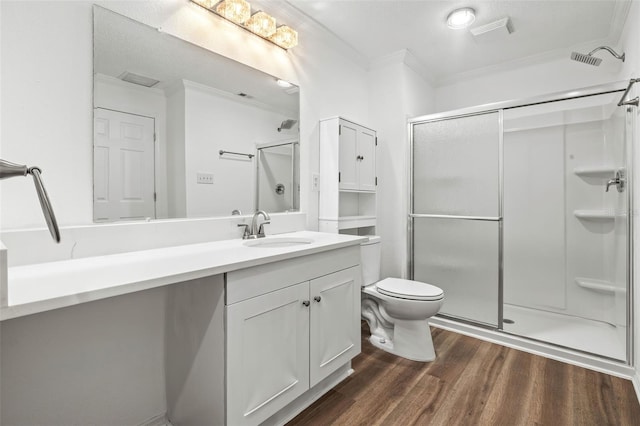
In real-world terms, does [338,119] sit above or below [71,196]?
above

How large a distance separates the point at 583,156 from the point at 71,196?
3498 mm

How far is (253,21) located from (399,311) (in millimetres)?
2043

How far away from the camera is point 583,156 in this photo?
2643 millimetres

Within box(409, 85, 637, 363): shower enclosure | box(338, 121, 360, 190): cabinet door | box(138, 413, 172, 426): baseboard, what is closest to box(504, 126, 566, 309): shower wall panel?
box(409, 85, 637, 363): shower enclosure

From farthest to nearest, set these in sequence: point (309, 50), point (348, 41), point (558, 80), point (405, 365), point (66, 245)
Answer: point (558, 80) → point (348, 41) → point (309, 50) → point (405, 365) → point (66, 245)

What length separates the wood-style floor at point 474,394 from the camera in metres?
1.53

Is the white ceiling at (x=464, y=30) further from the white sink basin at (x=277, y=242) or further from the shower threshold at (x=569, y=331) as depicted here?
the shower threshold at (x=569, y=331)

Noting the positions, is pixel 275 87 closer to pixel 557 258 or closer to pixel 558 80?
pixel 558 80

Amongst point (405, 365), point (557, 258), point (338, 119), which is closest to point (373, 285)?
point (405, 365)

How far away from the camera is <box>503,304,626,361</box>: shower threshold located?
2107 mm

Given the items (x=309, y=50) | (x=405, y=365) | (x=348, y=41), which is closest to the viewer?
(x=405, y=365)

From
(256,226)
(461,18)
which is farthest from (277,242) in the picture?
(461,18)

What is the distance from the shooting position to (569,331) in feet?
7.98

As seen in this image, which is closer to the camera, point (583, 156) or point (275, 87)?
point (275, 87)
